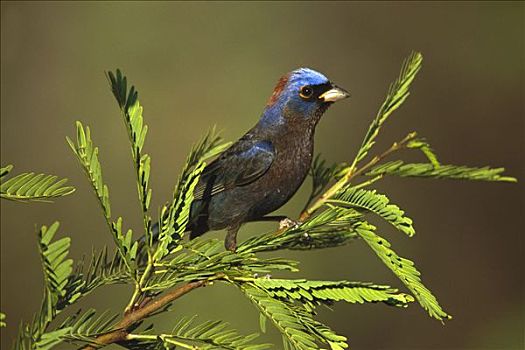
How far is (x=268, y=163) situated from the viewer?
2.42 m

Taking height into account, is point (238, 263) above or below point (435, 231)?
above

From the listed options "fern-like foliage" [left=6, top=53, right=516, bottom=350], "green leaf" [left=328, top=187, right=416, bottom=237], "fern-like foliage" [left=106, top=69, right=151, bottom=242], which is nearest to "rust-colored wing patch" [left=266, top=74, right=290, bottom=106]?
"green leaf" [left=328, top=187, right=416, bottom=237]

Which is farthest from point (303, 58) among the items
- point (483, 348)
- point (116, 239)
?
point (116, 239)

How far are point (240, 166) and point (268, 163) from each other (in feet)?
0.32

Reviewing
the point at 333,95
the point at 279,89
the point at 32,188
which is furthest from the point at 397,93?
the point at 279,89

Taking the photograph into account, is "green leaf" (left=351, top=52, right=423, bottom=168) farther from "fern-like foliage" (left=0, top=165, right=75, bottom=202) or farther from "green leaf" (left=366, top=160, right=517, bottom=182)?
"fern-like foliage" (left=0, top=165, right=75, bottom=202)

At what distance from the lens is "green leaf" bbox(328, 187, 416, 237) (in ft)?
3.54

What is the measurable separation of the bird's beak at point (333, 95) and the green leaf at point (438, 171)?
113 centimetres

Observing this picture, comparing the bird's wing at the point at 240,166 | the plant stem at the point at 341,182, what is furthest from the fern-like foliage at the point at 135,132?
the bird's wing at the point at 240,166

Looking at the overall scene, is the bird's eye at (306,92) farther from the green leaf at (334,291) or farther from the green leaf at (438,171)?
the green leaf at (334,291)

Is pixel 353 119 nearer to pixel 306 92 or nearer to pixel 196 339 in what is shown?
pixel 306 92

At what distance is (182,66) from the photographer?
13.7 feet

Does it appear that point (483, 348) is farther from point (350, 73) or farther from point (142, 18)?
point (142, 18)

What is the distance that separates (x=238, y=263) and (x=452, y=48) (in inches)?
156
